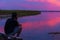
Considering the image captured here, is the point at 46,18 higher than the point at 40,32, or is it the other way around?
the point at 46,18

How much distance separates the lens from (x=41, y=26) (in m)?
10.2

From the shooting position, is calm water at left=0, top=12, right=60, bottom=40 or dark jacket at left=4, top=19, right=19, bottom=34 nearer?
dark jacket at left=4, top=19, right=19, bottom=34

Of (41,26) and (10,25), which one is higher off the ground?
(41,26)

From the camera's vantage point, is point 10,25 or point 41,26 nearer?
point 10,25

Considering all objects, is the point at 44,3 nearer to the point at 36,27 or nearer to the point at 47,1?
the point at 47,1

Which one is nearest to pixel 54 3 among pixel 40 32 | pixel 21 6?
pixel 21 6

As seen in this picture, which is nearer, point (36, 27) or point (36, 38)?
point (36, 38)

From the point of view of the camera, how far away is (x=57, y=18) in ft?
35.1

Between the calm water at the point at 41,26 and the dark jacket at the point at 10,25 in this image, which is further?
the calm water at the point at 41,26

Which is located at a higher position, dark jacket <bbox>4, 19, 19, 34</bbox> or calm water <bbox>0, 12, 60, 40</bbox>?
calm water <bbox>0, 12, 60, 40</bbox>

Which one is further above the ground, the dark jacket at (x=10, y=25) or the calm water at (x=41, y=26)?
the calm water at (x=41, y=26)

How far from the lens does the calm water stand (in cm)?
865

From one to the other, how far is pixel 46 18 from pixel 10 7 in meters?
1.40

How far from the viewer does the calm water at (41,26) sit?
8.65m
